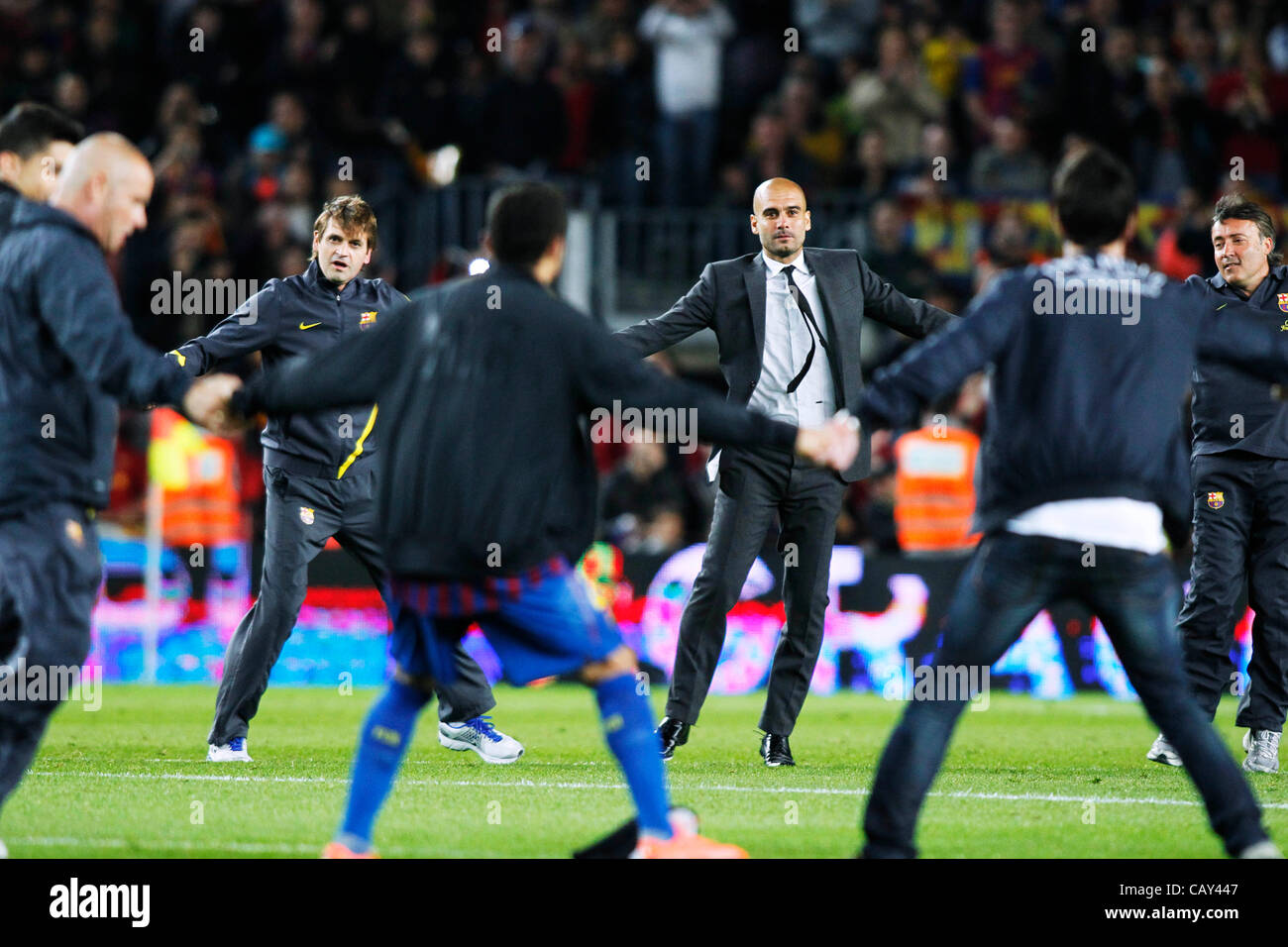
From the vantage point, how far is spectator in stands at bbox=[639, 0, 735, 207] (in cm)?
1736

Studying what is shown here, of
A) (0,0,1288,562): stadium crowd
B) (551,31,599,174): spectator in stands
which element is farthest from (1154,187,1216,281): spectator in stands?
(551,31,599,174): spectator in stands

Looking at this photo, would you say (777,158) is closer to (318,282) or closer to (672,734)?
(318,282)

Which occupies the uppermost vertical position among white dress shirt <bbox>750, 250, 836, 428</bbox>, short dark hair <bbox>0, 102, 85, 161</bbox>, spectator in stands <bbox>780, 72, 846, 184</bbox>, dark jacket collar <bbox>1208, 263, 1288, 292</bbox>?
spectator in stands <bbox>780, 72, 846, 184</bbox>

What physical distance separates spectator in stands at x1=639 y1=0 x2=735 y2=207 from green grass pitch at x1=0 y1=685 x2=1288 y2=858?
769 cm

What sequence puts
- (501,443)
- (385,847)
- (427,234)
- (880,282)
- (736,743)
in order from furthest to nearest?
(427,234)
(736,743)
(880,282)
(385,847)
(501,443)

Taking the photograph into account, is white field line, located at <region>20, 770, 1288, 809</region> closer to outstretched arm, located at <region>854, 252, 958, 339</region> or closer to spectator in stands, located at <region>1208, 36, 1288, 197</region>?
outstretched arm, located at <region>854, 252, 958, 339</region>

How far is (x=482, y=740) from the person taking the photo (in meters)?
8.55

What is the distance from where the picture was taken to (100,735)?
980cm

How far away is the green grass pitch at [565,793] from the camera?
6.06 meters

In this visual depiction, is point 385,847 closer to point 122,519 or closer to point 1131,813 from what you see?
point 1131,813

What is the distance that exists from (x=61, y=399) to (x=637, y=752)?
211 centimetres

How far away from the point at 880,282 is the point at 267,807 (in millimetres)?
4038
